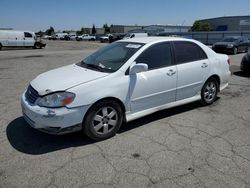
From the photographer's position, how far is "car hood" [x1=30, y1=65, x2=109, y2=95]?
3.43 metres

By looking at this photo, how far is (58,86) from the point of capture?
11.3 ft

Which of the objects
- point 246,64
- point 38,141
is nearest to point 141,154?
point 38,141

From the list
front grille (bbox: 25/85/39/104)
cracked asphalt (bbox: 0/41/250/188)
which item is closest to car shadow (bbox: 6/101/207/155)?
cracked asphalt (bbox: 0/41/250/188)

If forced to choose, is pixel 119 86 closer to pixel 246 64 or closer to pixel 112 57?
pixel 112 57

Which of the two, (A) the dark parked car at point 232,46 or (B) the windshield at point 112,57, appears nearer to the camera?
(B) the windshield at point 112,57

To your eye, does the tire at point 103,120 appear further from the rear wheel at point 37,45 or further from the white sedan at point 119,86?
the rear wheel at point 37,45

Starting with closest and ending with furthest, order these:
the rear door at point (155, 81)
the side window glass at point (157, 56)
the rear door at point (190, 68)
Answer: the rear door at point (155, 81)
the side window glass at point (157, 56)
the rear door at point (190, 68)

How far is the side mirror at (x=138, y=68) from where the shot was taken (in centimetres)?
373

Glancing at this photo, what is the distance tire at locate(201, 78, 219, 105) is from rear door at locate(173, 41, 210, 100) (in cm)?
19

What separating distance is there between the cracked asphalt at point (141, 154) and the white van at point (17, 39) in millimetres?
21687

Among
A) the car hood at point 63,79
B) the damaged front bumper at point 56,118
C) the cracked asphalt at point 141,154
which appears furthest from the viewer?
the car hood at point 63,79

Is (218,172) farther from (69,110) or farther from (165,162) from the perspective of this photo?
(69,110)

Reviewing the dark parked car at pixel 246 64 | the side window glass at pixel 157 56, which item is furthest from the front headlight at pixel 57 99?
the dark parked car at pixel 246 64

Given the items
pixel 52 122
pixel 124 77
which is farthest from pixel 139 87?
pixel 52 122
